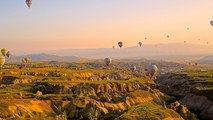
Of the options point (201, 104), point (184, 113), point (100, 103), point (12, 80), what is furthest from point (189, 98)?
point (12, 80)

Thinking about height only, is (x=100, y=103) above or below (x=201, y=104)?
above

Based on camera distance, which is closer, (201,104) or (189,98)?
(201,104)

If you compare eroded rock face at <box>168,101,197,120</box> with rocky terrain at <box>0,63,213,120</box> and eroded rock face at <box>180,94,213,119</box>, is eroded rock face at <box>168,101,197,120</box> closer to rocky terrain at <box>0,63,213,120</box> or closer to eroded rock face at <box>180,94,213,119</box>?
rocky terrain at <box>0,63,213,120</box>

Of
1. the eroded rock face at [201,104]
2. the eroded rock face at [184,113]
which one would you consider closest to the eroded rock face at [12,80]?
the eroded rock face at [201,104]

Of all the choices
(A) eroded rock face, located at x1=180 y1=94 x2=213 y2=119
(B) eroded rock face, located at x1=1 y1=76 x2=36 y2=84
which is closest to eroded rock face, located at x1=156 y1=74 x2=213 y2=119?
(A) eroded rock face, located at x1=180 y1=94 x2=213 y2=119

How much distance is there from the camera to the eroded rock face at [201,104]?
97.9m

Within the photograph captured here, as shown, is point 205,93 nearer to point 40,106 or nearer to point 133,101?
point 133,101

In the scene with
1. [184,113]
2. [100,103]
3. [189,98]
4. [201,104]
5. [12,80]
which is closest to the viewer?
→ [100,103]

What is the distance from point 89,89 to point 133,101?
732 inches

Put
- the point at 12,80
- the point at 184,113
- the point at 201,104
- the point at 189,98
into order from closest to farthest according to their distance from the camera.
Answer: the point at 184,113, the point at 201,104, the point at 189,98, the point at 12,80

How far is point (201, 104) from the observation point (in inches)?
4200

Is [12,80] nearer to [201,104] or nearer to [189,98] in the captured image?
[189,98]

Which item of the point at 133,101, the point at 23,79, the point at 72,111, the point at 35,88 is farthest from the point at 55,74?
the point at 72,111

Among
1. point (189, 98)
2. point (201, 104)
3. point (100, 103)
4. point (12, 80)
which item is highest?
point (12, 80)
